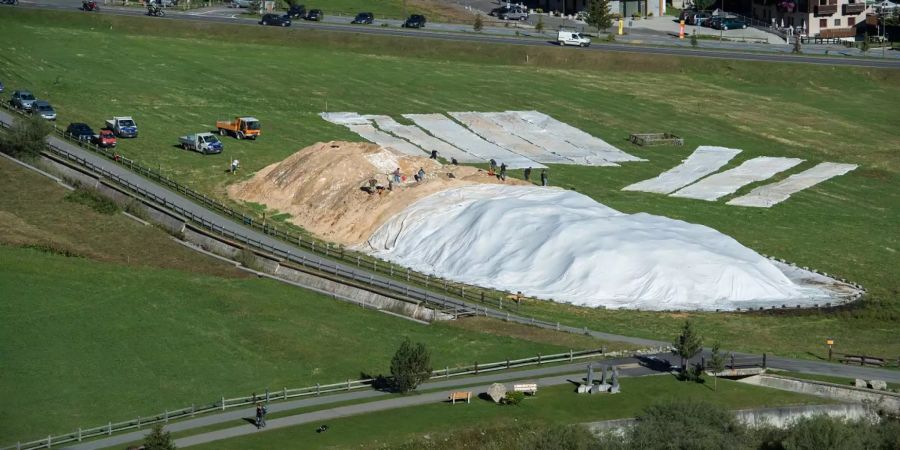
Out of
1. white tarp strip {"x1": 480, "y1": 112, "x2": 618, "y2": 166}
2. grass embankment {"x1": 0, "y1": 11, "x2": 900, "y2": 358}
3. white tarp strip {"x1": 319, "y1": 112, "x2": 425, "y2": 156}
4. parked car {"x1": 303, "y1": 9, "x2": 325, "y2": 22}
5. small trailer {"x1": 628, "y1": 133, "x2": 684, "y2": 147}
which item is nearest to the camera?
grass embankment {"x1": 0, "y1": 11, "x2": 900, "y2": 358}

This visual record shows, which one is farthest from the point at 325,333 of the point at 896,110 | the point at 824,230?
the point at 896,110

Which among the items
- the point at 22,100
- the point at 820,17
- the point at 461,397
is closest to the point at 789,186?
the point at 461,397

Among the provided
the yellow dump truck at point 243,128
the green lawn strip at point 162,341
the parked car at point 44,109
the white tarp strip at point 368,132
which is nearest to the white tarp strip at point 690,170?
the white tarp strip at point 368,132

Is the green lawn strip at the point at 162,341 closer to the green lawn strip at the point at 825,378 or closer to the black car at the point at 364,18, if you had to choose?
the green lawn strip at the point at 825,378

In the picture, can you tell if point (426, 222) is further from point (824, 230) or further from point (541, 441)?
point (541, 441)

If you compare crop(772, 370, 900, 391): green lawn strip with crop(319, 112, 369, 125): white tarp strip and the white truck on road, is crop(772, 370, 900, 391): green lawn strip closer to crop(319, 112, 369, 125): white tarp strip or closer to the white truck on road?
the white truck on road

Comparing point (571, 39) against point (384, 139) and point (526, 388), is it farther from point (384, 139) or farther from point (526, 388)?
point (526, 388)

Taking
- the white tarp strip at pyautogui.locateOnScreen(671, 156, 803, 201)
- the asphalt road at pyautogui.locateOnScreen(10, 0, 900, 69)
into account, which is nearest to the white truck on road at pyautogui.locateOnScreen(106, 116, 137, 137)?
the white tarp strip at pyautogui.locateOnScreen(671, 156, 803, 201)
